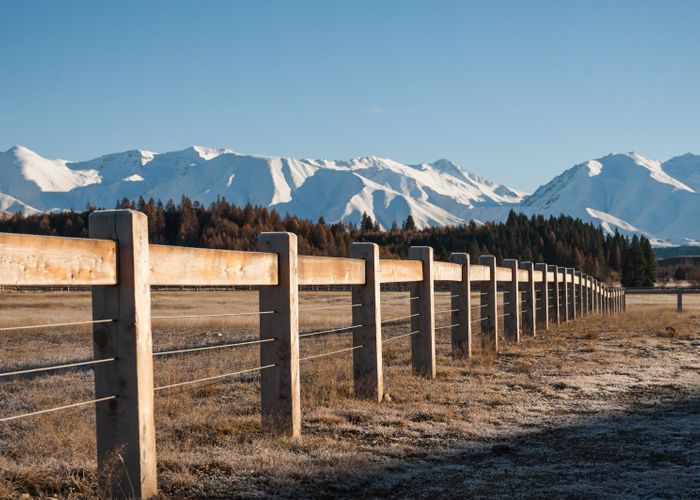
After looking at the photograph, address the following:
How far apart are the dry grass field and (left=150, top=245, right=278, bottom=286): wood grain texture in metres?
1.21

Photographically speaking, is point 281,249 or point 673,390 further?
point 673,390

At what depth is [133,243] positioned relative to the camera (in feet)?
14.4

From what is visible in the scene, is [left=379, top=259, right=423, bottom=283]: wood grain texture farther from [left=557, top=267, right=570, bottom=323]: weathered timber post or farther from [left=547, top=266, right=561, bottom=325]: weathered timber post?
[left=557, top=267, right=570, bottom=323]: weathered timber post

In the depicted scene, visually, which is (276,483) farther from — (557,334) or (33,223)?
(33,223)

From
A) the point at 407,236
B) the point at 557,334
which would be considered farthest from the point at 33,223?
the point at 557,334

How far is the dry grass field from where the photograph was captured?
4.85 m

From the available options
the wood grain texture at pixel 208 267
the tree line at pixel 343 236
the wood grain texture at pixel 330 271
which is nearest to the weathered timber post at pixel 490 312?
the wood grain texture at pixel 330 271

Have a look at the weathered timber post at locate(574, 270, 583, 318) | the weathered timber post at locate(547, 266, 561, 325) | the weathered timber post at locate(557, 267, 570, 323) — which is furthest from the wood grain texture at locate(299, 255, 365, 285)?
the weathered timber post at locate(574, 270, 583, 318)

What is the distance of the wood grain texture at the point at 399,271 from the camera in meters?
8.50

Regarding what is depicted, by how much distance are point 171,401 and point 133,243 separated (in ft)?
13.1

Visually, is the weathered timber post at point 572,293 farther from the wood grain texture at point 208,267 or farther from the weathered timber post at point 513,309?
the wood grain texture at point 208,267

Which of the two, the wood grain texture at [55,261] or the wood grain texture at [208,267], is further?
the wood grain texture at [208,267]

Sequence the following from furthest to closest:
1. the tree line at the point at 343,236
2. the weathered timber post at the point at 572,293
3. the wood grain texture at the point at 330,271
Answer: the tree line at the point at 343,236 → the weathered timber post at the point at 572,293 → the wood grain texture at the point at 330,271

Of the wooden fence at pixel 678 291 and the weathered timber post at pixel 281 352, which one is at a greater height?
the weathered timber post at pixel 281 352
